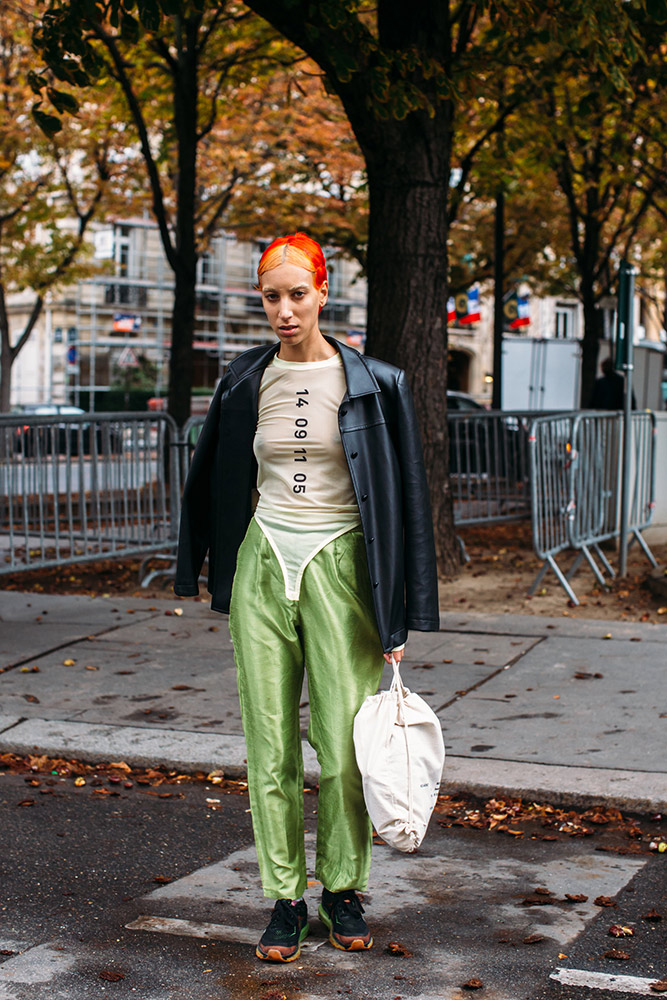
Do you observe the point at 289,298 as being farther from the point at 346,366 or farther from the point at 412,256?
the point at 412,256

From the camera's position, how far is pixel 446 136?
10000 millimetres

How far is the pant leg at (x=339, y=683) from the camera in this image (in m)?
3.57

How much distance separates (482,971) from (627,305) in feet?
26.6

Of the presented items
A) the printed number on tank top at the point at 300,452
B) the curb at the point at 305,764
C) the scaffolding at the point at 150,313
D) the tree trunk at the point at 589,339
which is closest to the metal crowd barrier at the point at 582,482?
the curb at the point at 305,764

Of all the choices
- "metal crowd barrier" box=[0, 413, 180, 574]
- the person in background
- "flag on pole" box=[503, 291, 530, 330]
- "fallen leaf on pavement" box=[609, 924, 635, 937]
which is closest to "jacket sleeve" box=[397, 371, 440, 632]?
"fallen leaf on pavement" box=[609, 924, 635, 937]

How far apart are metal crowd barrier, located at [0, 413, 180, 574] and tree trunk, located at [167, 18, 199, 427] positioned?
5.18 m

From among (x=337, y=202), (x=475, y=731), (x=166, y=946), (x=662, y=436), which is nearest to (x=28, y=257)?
(x=337, y=202)

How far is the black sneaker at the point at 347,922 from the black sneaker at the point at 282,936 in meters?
0.11

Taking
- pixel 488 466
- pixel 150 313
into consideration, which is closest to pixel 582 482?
pixel 488 466

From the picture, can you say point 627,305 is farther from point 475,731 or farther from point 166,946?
point 166,946

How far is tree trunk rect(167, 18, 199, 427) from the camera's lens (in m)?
14.3

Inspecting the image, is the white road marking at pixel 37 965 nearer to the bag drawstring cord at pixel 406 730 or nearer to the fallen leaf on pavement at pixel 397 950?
the fallen leaf on pavement at pixel 397 950

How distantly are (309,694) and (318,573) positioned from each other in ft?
1.13

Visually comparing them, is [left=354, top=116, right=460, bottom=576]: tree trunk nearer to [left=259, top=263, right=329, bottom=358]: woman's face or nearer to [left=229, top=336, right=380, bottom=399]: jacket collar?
[left=229, top=336, right=380, bottom=399]: jacket collar
